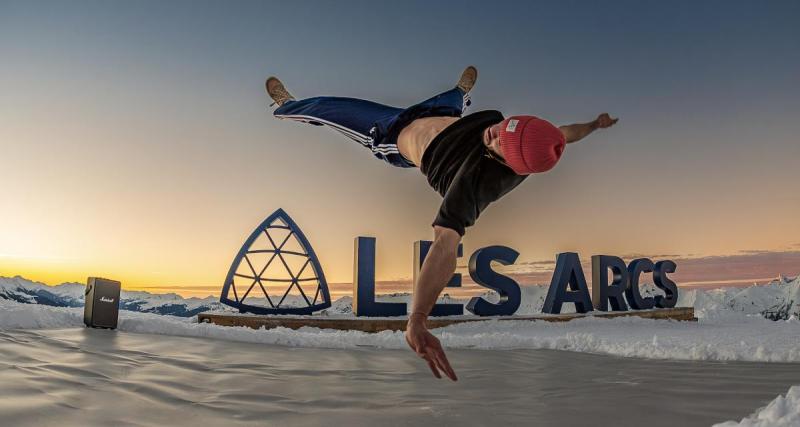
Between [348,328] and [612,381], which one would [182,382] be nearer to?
[612,381]

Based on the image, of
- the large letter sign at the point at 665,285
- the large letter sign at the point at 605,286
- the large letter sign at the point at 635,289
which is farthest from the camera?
the large letter sign at the point at 665,285

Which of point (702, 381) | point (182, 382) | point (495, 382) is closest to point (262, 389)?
point (182, 382)

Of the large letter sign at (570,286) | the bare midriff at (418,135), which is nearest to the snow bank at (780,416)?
the bare midriff at (418,135)

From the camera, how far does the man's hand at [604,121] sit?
11.3 ft

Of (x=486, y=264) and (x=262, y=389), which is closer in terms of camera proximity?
(x=262, y=389)

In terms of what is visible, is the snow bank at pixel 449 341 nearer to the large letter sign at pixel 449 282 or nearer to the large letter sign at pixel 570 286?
the large letter sign at pixel 449 282

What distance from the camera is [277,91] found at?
609cm

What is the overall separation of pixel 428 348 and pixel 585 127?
6.05 ft

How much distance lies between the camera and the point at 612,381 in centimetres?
390

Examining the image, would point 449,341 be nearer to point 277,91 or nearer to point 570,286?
point 277,91

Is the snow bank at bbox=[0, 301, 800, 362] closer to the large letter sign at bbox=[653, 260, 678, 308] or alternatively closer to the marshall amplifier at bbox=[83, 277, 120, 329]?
the marshall amplifier at bbox=[83, 277, 120, 329]

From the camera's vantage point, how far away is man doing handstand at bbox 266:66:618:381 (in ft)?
8.63

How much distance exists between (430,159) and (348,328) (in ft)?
24.1

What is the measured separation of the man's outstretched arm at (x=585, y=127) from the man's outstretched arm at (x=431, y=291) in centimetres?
115
